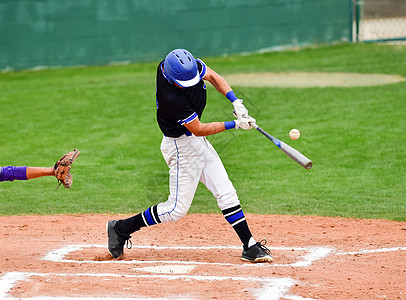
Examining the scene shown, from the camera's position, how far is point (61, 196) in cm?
906

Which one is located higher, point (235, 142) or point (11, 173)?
point (11, 173)

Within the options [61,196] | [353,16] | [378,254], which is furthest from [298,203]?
[353,16]

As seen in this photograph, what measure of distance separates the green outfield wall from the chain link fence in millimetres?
608

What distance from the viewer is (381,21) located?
20453 millimetres

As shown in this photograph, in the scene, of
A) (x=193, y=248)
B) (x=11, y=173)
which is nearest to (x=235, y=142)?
(x=193, y=248)

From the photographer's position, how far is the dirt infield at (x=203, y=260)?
4.92 m

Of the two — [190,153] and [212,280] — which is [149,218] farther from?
[212,280]

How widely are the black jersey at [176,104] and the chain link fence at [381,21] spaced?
14668 millimetres

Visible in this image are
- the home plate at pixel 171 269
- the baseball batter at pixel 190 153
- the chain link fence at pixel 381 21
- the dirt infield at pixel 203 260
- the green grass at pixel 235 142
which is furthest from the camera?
the chain link fence at pixel 381 21

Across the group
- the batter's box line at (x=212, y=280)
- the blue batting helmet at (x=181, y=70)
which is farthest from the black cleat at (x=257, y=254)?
the blue batting helmet at (x=181, y=70)

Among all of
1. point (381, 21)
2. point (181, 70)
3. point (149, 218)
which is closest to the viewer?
point (181, 70)

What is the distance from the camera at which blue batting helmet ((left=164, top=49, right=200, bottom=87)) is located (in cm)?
551

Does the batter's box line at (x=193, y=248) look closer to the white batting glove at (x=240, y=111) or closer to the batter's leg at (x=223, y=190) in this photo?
the batter's leg at (x=223, y=190)

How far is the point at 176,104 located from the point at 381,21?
1640 cm
